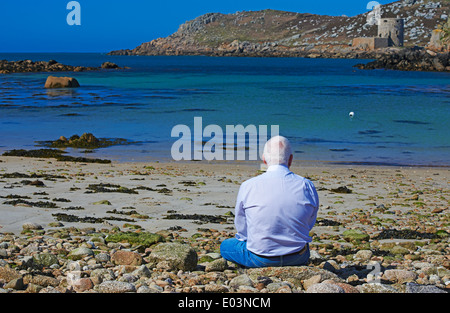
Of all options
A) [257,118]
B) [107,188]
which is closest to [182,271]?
[107,188]

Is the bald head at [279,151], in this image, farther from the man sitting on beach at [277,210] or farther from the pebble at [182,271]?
the pebble at [182,271]

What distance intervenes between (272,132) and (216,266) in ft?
67.7

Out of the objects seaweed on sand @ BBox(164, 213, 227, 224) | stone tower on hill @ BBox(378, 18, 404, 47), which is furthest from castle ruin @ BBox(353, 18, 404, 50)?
seaweed on sand @ BBox(164, 213, 227, 224)

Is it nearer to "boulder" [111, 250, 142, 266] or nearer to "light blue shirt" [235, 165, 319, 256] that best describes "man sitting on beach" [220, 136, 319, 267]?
"light blue shirt" [235, 165, 319, 256]

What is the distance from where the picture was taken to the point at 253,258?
5.74 meters

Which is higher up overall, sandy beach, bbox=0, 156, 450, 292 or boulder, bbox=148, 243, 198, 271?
boulder, bbox=148, 243, 198, 271

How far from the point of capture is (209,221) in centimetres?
916

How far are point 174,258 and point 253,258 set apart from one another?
0.85 meters

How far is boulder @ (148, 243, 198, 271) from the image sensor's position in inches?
235

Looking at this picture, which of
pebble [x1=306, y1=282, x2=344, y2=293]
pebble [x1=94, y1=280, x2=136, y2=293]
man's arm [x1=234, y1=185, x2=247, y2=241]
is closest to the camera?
pebble [x1=306, y1=282, x2=344, y2=293]

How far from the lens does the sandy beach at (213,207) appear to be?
22.9ft

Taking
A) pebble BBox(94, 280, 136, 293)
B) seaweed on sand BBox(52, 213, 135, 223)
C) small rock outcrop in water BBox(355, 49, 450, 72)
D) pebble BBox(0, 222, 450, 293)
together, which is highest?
small rock outcrop in water BBox(355, 49, 450, 72)
